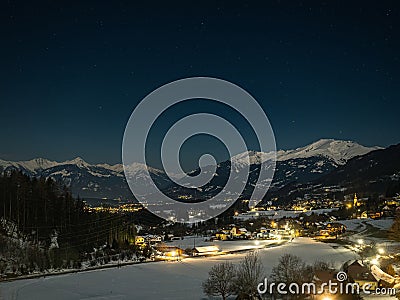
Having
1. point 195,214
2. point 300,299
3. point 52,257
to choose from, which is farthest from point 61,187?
point 195,214

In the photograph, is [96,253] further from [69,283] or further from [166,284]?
[166,284]

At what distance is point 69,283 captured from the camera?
21.4 meters

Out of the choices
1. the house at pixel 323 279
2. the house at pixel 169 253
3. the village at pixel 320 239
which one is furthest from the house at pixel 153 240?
the house at pixel 323 279

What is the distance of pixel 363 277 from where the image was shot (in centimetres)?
1503

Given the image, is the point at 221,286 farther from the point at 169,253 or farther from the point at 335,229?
the point at 335,229

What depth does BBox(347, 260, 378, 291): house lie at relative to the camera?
14234 millimetres

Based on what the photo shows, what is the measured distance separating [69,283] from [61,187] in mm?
15699

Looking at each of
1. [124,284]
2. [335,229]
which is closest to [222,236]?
[335,229]

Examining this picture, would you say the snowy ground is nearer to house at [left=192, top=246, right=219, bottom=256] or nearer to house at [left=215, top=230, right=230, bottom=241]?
house at [left=192, top=246, right=219, bottom=256]

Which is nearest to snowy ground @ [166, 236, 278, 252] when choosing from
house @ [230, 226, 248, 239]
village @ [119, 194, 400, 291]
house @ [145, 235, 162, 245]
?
village @ [119, 194, 400, 291]

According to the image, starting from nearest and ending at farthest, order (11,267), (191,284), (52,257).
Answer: (191,284) < (11,267) < (52,257)

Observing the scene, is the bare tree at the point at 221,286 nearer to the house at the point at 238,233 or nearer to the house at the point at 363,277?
the house at the point at 363,277

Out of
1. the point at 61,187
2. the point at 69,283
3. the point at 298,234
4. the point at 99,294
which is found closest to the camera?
the point at 99,294

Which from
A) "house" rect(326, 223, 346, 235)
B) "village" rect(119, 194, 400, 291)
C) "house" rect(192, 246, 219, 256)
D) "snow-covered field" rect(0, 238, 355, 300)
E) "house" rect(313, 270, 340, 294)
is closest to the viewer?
"house" rect(313, 270, 340, 294)
